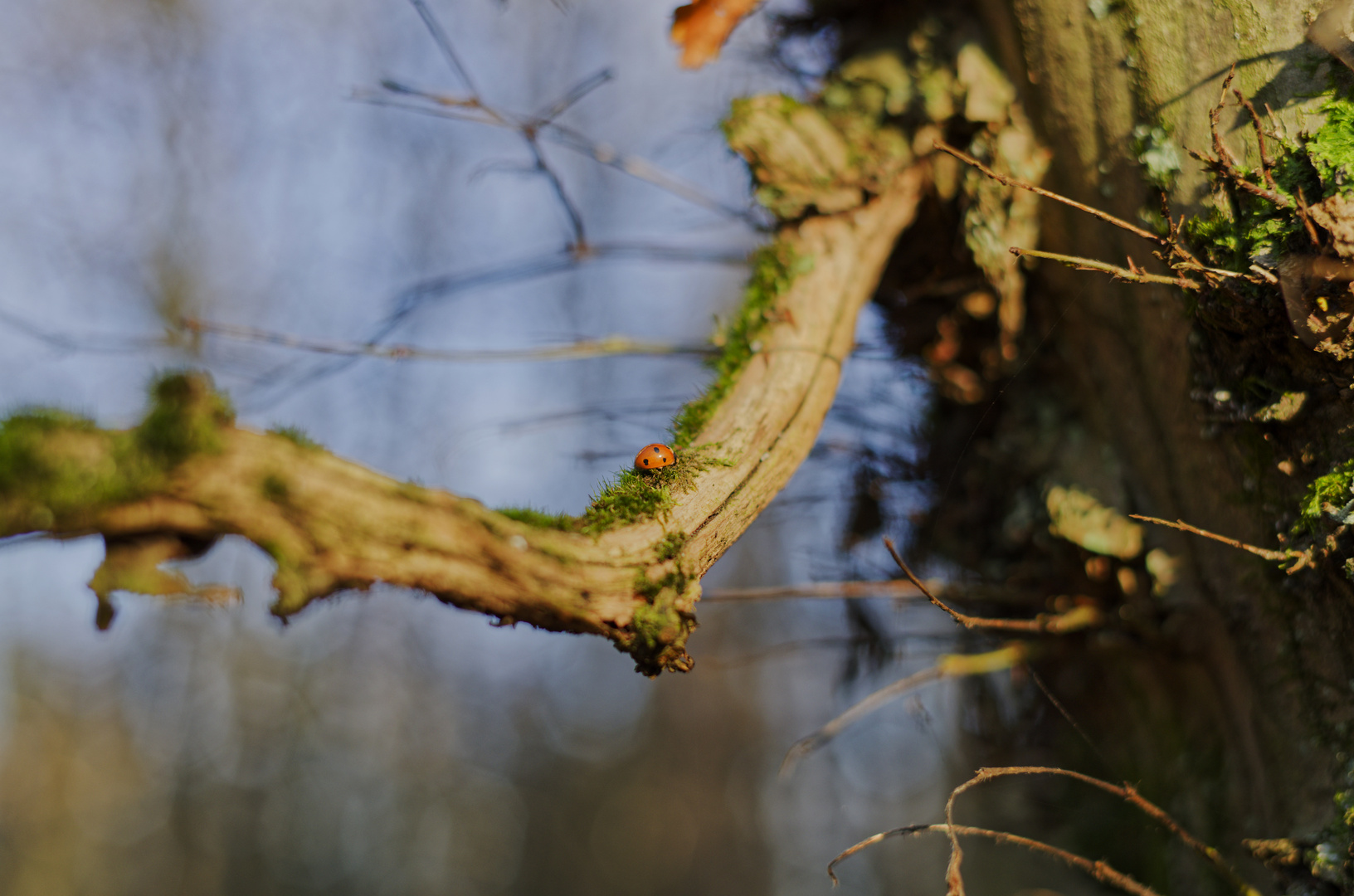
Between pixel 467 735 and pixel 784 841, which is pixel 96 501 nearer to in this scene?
pixel 467 735

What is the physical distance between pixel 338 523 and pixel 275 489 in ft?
0.25

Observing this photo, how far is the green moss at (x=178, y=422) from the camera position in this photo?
27.3 inches

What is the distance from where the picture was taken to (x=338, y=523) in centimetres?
77

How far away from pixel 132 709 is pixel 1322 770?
11365 millimetres

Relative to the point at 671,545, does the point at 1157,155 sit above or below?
above

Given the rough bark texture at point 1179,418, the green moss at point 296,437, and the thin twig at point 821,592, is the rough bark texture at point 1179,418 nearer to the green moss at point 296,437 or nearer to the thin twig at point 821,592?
the thin twig at point 821,592

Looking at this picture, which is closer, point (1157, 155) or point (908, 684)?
point (1157, 155)

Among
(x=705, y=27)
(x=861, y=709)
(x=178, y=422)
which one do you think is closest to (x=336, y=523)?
(x=178, y=422)

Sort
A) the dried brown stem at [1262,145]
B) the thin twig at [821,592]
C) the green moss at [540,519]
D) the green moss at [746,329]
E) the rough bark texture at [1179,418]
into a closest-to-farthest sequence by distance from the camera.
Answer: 1. the green moss at [540,519]
2. the dried brown stem at [1262,145]
3. the rough bark texture at [1179,418]
4. the green moss at [746,329]
5. the thin twig at [821,592]

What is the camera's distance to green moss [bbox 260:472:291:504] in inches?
28.9

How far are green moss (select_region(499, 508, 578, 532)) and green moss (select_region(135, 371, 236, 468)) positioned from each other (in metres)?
0.35

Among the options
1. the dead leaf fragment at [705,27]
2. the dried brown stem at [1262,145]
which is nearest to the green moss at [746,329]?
the dead leaf fragment at [705,27]

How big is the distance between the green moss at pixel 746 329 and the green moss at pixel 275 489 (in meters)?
0.66

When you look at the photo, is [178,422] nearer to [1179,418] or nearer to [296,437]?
[296,437]
